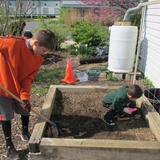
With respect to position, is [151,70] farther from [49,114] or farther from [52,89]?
[49,114]

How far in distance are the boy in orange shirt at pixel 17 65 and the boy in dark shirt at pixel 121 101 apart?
52.0 inches

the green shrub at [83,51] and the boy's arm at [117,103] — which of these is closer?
the boy's arm at [117,103]

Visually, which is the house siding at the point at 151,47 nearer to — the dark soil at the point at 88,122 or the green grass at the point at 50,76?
the dark soil at the point at 88,122

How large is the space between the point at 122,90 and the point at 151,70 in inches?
115

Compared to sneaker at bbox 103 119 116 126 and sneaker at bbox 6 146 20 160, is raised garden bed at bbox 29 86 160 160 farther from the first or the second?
sneaker at bbox 6 146 20 160

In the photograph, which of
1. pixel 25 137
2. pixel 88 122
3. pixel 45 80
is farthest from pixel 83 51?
pixel 25 137

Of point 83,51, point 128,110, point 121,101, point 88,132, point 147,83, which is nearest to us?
point 88,132

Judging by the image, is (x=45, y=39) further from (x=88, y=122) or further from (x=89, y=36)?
(x=89, y=36)

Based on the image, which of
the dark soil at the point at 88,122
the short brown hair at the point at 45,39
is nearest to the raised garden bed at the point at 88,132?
the dark soil at the point at 88,122

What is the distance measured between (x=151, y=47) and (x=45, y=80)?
101 inches

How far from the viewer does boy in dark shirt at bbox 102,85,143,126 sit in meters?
4.40

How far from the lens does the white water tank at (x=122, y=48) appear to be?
7.43 m

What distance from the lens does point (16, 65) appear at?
11.9 ft

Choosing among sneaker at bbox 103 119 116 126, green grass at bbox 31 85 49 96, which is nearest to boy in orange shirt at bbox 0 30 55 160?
sneaker at bbox 103 119 116 126
